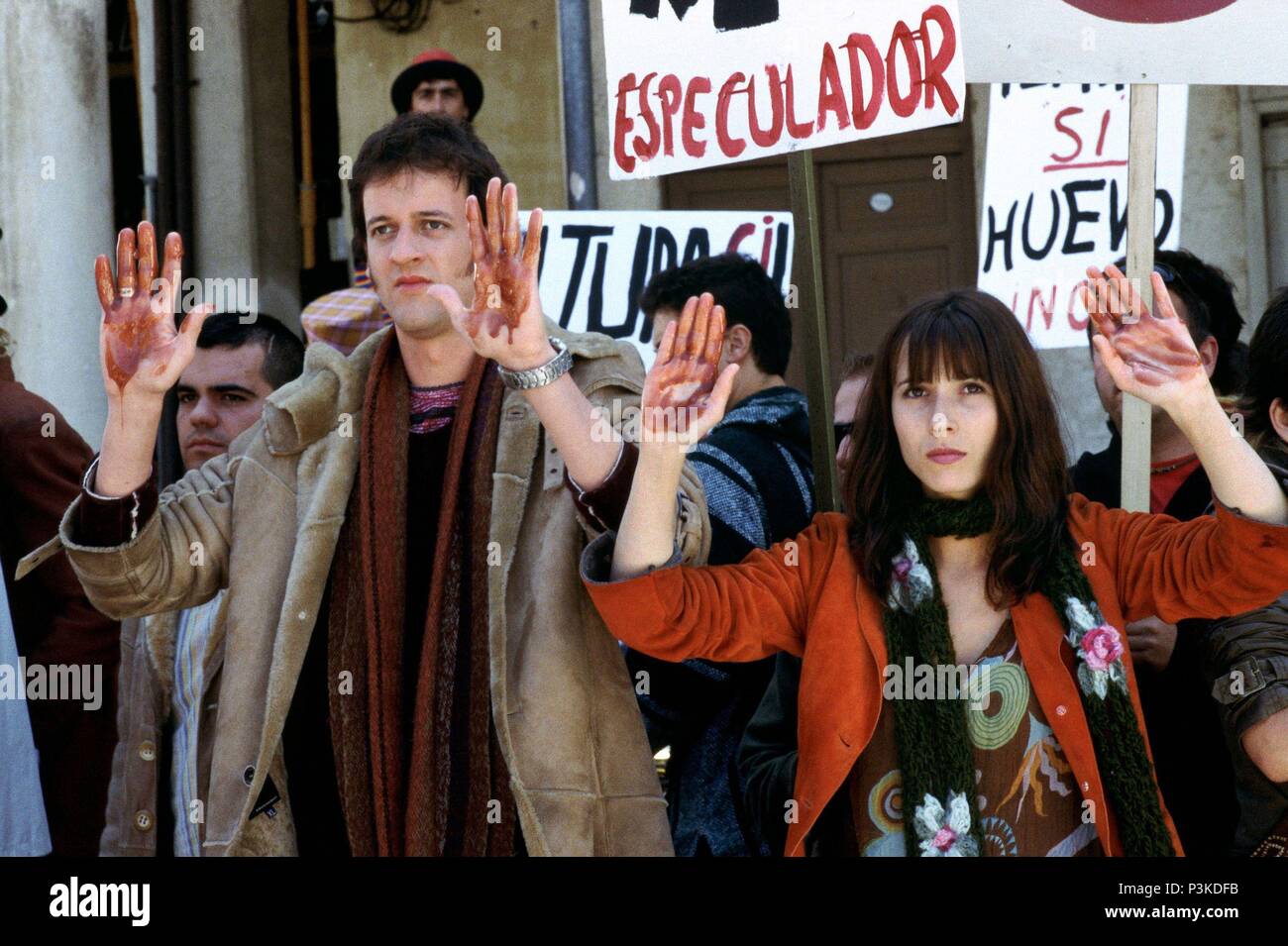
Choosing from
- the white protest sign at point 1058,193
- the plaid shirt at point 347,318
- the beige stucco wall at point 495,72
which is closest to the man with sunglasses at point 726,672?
the white protest sign at point 1058,193

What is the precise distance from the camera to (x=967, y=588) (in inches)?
117

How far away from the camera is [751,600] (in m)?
2.88

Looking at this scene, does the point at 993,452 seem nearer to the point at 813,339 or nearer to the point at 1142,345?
the point at 1142,345

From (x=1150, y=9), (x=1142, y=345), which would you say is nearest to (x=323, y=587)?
(x=1142, y=345)

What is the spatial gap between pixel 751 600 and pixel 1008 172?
245 cm

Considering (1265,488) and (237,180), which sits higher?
(237,180)

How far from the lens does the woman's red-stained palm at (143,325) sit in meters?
2.86

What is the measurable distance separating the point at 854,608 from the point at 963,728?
0.27m

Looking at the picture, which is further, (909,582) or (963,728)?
(909,582)

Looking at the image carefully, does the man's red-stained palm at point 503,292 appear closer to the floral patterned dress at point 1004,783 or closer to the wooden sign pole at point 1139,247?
the floral patterned dress at point 1004,783

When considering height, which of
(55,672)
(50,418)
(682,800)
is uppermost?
(50,418)
